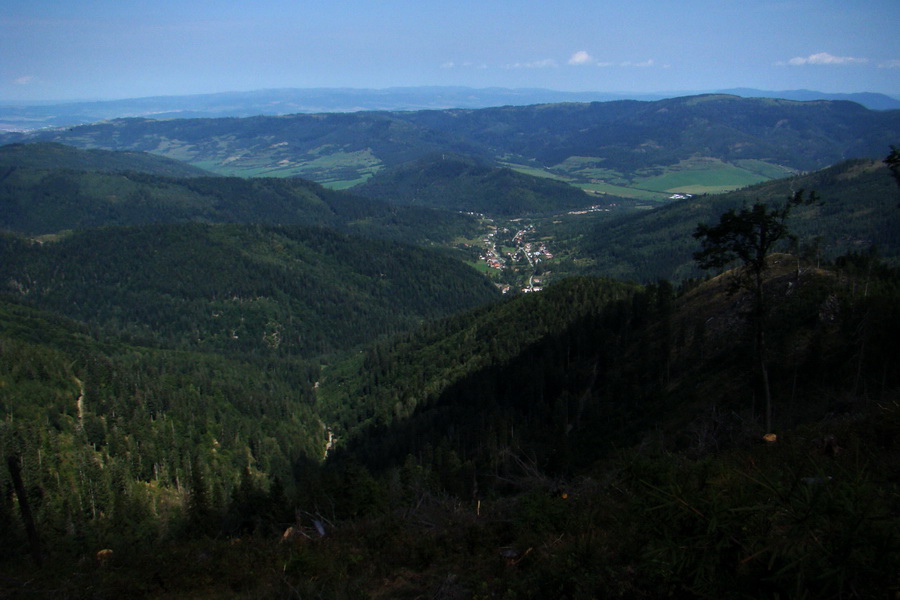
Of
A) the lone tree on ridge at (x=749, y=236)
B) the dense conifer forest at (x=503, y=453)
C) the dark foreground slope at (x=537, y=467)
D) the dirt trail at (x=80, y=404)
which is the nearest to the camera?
the dark foreground slope at (x=537, y=467)

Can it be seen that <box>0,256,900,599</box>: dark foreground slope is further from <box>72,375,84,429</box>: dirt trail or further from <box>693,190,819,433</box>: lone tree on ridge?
<box>693,190,819,433</box>: lone tree on ridge

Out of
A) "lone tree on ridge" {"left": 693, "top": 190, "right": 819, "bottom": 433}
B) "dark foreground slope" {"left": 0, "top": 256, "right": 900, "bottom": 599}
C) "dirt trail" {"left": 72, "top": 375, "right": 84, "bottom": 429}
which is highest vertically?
"lone tree on ridge" {"left": 693, "top": 190, "right": 819, "bottom": 433}

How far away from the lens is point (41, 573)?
1995cm

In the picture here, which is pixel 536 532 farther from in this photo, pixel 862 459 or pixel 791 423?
pixel 791 423

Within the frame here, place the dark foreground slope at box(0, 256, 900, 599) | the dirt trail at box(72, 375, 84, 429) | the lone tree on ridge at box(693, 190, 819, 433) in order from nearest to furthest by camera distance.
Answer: the dark foreground slope at box(0, 256, 900, 599) < the lone tree on ridge at box(693, 190, 819, 433) < the dirt trail at box(72, 375, 84, 429)

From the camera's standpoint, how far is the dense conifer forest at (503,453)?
758 centimetres

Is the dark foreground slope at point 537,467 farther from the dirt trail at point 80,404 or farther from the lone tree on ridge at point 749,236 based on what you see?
the lone tree on ridge at point 749,236

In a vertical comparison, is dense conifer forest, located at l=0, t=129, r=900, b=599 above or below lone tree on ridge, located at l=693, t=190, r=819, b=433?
below

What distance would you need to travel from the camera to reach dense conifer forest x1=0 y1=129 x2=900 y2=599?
7578 millimetres

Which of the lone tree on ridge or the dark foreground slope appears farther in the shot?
the lone tree on ridge

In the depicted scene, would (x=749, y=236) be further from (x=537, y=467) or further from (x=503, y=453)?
(x=503, y=453)

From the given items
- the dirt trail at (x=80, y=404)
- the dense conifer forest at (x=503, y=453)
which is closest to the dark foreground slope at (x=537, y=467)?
the dense conifer forest at (x=503, y=453)

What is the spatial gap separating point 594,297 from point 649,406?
169 feet

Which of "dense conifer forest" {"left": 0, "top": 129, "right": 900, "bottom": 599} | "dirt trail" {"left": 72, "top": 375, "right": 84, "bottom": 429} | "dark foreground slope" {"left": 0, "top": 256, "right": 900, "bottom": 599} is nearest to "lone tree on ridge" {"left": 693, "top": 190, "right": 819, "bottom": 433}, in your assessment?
"dense conifer forest" {"left": 0, "top": 129, "right": 900, "bottom": 599}
